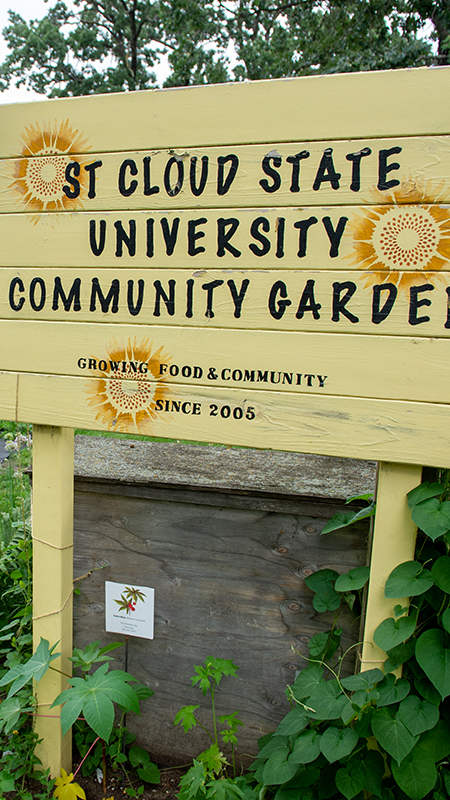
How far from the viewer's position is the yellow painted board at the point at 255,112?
1.44 m

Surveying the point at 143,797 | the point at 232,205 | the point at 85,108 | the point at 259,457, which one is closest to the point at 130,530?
the point at 259,457

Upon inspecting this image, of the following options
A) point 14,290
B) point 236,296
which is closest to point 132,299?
point 236,296

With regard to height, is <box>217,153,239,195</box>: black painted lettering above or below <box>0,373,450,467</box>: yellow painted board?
above

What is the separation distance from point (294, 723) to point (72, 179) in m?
1.84

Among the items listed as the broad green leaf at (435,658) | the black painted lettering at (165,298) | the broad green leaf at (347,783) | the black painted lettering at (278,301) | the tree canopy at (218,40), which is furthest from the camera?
the tree canopy at (218,40)

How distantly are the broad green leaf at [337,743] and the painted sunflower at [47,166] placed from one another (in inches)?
70.2

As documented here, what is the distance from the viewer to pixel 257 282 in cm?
162

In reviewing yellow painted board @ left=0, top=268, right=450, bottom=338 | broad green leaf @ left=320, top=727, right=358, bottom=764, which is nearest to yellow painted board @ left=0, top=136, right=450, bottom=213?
yellow painted board @ left=0, top=268, right=450, bottom=338

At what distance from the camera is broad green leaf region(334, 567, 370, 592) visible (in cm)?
169

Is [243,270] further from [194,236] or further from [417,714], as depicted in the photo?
[417,714]

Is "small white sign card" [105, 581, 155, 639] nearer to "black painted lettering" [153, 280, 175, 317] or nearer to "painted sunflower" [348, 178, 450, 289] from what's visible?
"black painted lettering" [153, 280, 175, 317]

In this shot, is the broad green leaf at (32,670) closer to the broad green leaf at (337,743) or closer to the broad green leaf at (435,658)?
the broad green leaf at (337,743)

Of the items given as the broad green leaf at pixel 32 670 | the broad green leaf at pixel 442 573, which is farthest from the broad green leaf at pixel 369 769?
the broad green leaf at pixel 32 670

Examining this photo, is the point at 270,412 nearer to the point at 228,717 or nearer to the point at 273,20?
the point at 228,717
